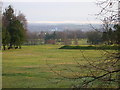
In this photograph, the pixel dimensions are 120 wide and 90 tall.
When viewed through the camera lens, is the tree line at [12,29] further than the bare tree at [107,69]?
Yes

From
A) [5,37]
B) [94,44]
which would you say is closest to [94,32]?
[94,44]

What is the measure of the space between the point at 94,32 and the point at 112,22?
62 cm

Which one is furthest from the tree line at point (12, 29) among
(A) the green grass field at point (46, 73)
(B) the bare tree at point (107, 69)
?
(B) the bare tree at point (107, 69)

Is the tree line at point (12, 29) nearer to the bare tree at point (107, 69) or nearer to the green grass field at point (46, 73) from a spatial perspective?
the green grass field at point (46, 73)

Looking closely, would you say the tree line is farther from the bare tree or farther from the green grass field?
the bare tree

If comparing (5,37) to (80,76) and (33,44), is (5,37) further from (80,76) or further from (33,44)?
(80,76)

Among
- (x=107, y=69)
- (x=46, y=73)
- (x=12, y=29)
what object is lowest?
(x=46, y=73)

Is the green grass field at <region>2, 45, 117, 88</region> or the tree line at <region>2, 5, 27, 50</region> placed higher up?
the tree line at <region>2, 5, 27, 50</region>

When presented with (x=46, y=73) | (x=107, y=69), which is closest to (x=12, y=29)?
(x=46, y=73)

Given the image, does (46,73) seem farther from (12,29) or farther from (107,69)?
(12,29)

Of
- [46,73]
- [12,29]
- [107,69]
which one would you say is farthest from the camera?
[12,29]

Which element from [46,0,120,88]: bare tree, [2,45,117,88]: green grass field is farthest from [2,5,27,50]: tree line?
[46,0,120,88]: bare tree

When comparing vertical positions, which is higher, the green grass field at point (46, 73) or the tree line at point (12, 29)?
the tree line at point (12, 29)

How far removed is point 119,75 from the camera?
15.6ft
